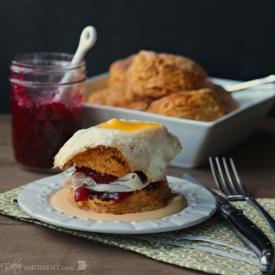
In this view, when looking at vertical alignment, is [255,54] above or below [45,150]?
above

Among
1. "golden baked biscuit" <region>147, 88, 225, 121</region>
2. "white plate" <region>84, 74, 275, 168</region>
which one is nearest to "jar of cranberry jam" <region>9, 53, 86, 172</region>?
"white plate" <region>84, 74, 275, 168</region>

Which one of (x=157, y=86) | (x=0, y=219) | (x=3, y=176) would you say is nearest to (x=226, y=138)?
(x=157, y=86)

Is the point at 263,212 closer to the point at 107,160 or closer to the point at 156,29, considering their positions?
the point at 107,160

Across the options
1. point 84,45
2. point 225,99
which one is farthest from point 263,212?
point 84,45

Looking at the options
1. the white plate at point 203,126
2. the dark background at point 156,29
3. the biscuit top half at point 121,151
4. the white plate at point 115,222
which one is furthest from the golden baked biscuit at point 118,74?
the biscuit top half at point 121,151

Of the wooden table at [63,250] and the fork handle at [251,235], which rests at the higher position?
the fork handle at [251,235]

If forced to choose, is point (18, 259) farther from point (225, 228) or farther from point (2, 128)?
point (2, 128)

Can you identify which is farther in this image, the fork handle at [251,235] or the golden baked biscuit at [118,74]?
the golden baked biscuit at [118,74]

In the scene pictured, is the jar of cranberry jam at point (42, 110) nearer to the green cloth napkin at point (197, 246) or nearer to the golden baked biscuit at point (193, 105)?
the golden baked biscuit at point (193, 105)
